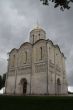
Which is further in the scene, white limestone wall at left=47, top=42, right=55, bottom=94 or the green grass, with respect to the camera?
white limestone wall at left=47, top=42, right=55, bottom=94

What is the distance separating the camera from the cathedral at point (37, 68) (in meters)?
24.4

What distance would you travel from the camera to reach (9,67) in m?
29.5

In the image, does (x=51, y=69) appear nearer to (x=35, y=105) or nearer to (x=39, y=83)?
(x=39, y=83)

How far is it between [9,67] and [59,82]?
9.54 metres

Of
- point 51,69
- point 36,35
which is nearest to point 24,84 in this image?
point 51,69

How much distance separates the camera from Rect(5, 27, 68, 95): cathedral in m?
24.4

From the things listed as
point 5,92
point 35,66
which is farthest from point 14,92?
point 35,66

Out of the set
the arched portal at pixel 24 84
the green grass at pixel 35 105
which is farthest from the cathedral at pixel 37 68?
the green grass at pixel 35 105

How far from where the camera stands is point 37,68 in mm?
25656

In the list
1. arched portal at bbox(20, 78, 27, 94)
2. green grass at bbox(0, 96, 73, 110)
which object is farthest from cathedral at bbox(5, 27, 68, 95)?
green grass at bbox(0, 96, 73, 110)

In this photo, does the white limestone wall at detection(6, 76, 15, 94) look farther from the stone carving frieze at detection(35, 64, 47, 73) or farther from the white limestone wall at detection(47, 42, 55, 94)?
the white limestone wall at detection(47, 42, 55, 94)

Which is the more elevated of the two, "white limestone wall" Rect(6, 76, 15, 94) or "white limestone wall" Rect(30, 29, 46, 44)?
"white limestone wall" Rect(30, 29, 46, 44)

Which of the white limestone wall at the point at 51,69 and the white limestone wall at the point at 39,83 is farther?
the white limestone wall at the point at 51,69

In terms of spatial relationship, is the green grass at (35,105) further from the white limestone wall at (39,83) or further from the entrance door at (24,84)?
→ the entrance door at (24,84)
